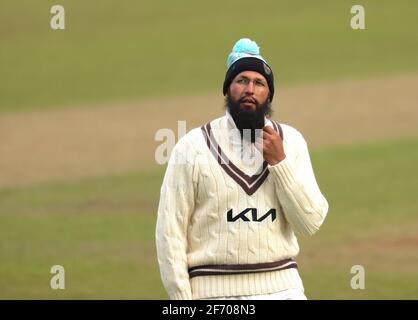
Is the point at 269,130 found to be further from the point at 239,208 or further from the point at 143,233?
the point at 143,233

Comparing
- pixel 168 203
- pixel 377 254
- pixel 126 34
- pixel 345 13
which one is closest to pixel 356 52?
pixel 345 13

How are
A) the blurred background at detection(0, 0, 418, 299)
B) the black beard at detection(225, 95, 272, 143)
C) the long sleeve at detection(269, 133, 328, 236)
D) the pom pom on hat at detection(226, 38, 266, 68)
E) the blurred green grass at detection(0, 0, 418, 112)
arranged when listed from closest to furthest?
the long sleeve at detection(269, 133, 328, 236), the black beard at detection(225, 95, 272, 143), the pom pom on hat at detection(226, 38, 266, 68), the blurred background at detection(0, 0, 418, 299), the blurred green grass at detection(0, 0, 418, 112)

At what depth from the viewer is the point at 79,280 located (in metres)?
13.6

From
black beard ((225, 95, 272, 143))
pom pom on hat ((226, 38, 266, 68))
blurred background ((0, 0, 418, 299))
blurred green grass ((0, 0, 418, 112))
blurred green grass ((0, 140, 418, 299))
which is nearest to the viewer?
black beard ((225, 95, 272, 143))

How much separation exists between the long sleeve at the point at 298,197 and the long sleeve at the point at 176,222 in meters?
0.47

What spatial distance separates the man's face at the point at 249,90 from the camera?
25.3 ft

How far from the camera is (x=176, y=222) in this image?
7.68 metres

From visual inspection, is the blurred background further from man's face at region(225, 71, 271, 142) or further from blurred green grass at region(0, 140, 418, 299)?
man's face at region(225, 71, 271, 142)

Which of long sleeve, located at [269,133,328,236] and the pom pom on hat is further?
the pom pom on hat

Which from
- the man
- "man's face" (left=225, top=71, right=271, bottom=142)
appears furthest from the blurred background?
"man's face" (left=225, top=71, right=271, bottom=142)

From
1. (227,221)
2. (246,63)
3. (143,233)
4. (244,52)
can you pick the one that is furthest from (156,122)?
(227,221)

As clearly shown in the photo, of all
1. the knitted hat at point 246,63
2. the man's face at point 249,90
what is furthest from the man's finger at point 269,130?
the knitted hat at point 246,63

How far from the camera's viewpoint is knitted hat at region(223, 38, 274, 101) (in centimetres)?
778

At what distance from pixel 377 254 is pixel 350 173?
4.55 meters
